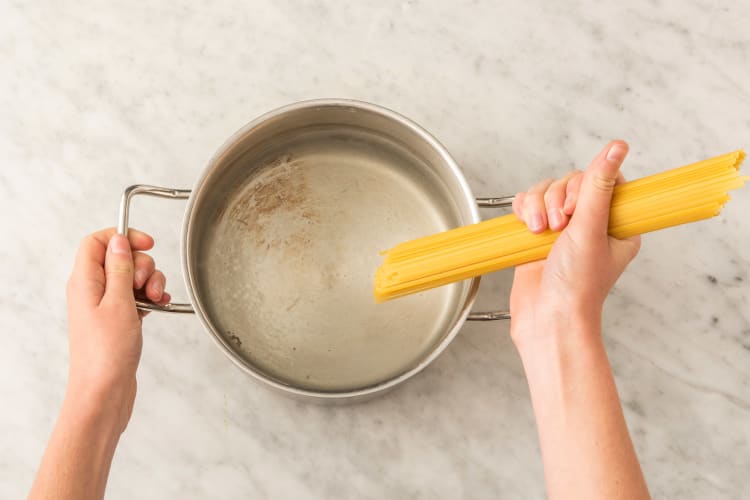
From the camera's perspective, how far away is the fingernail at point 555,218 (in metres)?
0.53

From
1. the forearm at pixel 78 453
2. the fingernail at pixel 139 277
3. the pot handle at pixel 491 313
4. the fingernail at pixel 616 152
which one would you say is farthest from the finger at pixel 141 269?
the fingernail at pixel 616 152

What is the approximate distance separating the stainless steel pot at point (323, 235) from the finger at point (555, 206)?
2.4 inches

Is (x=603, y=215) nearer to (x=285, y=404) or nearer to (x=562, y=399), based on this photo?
(x=562, y=399)

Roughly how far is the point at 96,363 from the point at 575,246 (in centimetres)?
40

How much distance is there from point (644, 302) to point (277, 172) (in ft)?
1.34

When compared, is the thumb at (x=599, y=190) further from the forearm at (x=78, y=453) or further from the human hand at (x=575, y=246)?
the forearm at (x=78, y=453)

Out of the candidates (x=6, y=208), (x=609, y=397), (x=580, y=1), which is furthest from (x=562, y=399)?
(x=6, y=208)

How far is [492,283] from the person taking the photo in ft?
2.28

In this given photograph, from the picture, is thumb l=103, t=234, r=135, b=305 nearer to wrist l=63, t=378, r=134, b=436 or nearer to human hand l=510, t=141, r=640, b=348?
wrist l=63, t=378, r=134, b=436

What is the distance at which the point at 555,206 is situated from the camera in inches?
21.1

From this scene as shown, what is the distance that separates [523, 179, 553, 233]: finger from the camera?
53cm

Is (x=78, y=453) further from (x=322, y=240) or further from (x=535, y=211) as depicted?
(x=535, y=211)

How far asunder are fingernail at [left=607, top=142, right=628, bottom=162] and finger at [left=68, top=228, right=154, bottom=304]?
422mm

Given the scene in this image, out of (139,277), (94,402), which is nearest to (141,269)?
(139,277)
